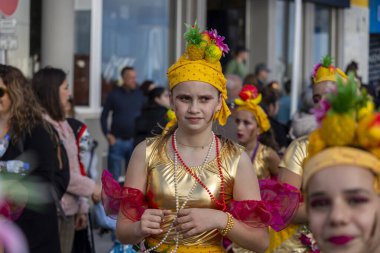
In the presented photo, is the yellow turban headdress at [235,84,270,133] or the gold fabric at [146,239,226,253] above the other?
the yellow turban headdress at [235,84,270,133]

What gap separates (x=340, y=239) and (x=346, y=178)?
19 cm

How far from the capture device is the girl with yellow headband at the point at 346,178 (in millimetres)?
2770

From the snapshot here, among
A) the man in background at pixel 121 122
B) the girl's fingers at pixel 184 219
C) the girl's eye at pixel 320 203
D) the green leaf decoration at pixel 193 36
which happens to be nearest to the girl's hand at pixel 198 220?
the girl's fingers at pixel 184 219

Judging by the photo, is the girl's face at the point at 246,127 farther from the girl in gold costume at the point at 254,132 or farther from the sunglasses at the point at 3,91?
the sunglasses at the point at 3,91

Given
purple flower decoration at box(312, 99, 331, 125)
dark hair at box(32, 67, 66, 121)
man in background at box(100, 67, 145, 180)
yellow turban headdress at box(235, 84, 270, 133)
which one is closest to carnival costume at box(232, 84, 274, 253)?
yellow turban headdress at box(235, 84, 270, 133)

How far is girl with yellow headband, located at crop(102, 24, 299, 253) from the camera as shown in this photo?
15.0 feet

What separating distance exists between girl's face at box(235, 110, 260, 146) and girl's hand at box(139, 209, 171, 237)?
2.95m

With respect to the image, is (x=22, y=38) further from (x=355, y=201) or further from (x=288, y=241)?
(x=355, y=201)

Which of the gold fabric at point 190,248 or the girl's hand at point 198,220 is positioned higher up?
the girl's hand at point 198,220

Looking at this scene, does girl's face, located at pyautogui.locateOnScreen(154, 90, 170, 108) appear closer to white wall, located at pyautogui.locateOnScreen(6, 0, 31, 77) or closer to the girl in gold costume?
the girl in gold costume

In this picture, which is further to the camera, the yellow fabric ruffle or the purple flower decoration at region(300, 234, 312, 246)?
the yellow fabric ruffle

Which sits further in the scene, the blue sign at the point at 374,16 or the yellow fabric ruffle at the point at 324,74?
the blue sign at the point at 374,16

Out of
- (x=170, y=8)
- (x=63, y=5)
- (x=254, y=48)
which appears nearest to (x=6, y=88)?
(x=63, y=5)

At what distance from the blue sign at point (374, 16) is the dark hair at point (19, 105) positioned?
821 inches
